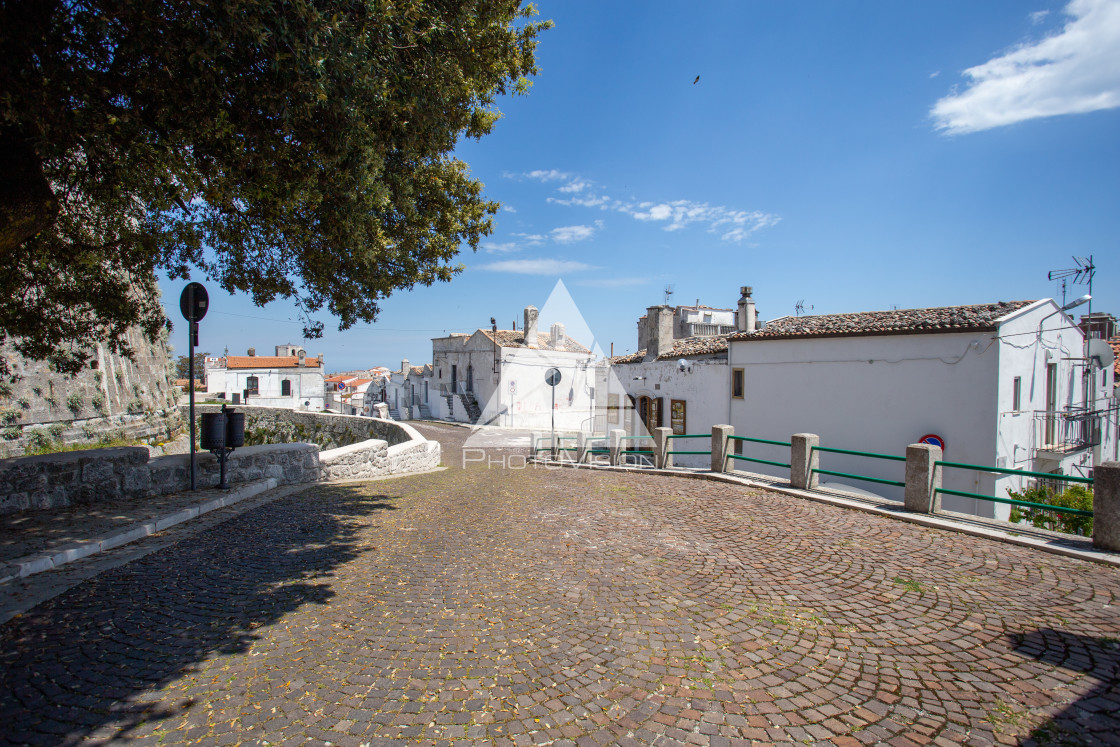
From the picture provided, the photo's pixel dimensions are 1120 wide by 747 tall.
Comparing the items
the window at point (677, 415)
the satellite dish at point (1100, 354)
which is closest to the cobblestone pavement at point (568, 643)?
the window at point (677, 415)

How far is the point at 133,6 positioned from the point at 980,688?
25.8 feet

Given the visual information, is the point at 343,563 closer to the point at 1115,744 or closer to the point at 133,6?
the point at 133,6

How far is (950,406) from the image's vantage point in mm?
14430

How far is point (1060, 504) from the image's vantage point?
15.3m

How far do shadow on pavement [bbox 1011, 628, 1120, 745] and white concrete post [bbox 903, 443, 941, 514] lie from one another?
12.2ft

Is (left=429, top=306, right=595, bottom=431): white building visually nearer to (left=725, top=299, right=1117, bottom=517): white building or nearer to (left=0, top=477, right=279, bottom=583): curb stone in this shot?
(left=725, top=299, right=1117, bottom=517): white building

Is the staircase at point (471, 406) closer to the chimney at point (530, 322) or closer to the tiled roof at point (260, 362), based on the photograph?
the chimney at point (530, 322)

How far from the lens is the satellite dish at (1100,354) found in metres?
17.5

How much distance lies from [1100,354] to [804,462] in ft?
54.6

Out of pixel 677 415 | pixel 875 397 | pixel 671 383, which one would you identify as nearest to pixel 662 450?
pixel 875 397

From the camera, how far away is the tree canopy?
4211 millimetres

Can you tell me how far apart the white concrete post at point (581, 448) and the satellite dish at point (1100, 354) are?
58.7 ft

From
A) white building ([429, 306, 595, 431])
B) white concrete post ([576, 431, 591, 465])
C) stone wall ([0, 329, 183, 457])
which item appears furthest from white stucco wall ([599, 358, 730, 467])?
stone wall ([0, 329, 183, 457])

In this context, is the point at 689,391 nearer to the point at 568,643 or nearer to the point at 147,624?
the point at 568,643
